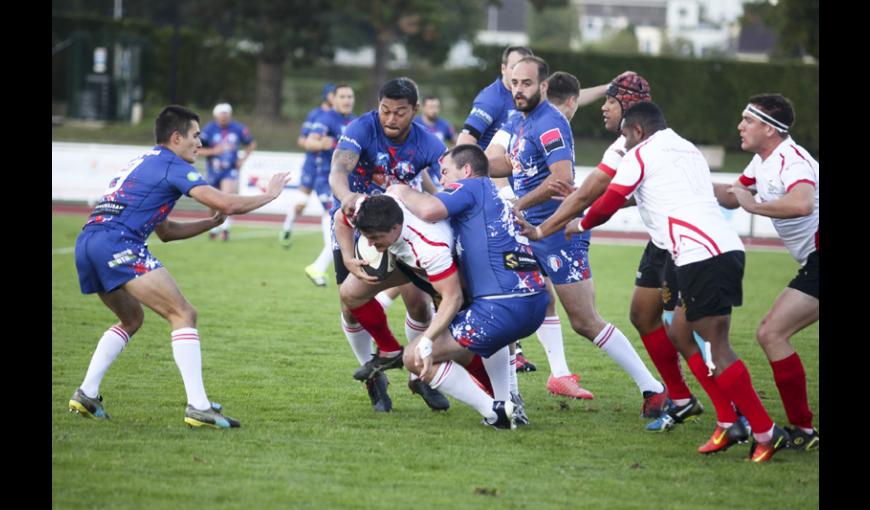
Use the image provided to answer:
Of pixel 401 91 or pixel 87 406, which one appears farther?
pixel 401 91

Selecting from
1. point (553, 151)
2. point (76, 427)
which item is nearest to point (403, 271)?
point (553, 151)

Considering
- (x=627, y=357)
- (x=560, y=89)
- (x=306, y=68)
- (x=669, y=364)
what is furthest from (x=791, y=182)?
(x=306, y=68)

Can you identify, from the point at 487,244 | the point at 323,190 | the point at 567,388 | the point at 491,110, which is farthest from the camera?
the point at 323,190

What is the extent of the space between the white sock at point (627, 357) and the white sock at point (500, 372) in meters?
0.99

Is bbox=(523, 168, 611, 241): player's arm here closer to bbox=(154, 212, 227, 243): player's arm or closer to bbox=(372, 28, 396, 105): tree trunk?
bbox=(154, 212, 227, 243): player's arm

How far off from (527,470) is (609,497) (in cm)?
63

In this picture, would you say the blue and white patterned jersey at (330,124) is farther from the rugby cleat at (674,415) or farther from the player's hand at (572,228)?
the rugby cleat at (674,415)

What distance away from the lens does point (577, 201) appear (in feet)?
22.8

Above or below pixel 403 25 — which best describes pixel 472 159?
below

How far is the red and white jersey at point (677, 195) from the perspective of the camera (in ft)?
21.2

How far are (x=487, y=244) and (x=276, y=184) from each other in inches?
56.4

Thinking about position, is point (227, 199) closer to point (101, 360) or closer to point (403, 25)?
point (101, 360)

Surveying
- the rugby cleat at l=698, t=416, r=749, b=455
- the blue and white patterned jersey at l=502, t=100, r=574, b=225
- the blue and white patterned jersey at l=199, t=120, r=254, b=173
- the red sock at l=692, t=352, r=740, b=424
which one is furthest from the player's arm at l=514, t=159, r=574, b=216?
the blue and white patterned jersey at l=199, t=120, r=254, b=173
